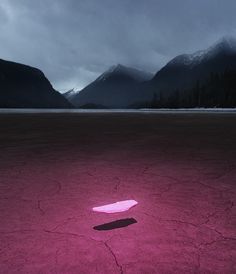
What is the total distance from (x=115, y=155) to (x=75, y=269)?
16.6ft

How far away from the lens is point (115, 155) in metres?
7.17

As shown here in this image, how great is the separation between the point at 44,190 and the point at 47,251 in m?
1.81

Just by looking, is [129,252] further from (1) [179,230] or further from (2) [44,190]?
(2) [44,190]

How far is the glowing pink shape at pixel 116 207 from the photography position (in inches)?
131

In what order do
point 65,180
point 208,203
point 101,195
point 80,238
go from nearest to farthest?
point 80,238
point 208,203
point 101,195
point 65,180

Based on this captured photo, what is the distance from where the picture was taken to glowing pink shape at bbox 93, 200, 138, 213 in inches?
131

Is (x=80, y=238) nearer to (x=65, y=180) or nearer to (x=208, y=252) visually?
(x=208, y=252)

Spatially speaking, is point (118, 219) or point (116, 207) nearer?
point (118, 219)

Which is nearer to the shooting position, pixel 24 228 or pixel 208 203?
pixel 24 228

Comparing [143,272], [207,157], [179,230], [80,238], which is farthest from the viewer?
[207,157]

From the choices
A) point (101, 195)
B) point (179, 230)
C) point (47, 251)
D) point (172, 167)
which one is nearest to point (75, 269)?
point (47, 251)

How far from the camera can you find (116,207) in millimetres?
3436

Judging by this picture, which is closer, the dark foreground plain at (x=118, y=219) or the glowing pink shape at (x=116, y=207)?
the dark foreground plain at (x=118, y=219)

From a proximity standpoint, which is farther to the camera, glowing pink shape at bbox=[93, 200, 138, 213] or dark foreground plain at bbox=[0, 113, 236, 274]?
glowing pink shape at bbox=[93, 200, 138, 213]
